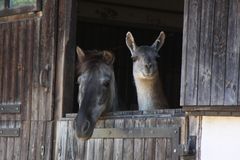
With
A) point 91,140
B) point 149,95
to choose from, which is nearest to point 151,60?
point 149,95

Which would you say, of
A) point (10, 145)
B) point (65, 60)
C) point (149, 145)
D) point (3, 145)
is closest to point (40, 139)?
point (10, 145)

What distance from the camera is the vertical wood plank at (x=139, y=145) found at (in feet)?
A: 20.5

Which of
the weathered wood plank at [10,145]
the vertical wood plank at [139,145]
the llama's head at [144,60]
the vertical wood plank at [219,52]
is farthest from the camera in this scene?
the weathered wood plank at [10,145]

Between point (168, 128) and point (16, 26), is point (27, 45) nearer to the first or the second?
point (16, 26)

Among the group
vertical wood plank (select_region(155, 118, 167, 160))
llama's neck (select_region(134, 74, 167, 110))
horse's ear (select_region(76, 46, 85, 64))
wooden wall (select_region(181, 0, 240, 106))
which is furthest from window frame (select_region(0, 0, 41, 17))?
wooden wall (select_region(181, 0, 240, 106))

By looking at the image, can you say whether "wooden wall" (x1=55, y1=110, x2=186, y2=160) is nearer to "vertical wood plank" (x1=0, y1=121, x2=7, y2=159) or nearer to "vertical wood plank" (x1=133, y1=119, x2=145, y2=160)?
"vertical wood plank" (x1=133, y1=119, x2=145, y2=160)

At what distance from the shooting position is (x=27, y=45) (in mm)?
7762


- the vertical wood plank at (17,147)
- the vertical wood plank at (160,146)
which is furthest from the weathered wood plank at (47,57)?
the vertical wood plank at (160,146)

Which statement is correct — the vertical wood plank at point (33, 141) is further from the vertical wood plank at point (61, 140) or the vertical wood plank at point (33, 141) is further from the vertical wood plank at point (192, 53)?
the vertical wood plank at point (192, 53)

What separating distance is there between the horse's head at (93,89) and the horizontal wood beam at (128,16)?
2.82 meters

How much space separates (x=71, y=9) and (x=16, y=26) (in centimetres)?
91

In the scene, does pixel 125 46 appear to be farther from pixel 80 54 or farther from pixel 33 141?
pixel 80 54

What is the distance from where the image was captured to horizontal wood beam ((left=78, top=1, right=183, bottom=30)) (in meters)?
10.0

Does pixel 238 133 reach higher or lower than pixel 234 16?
lower
